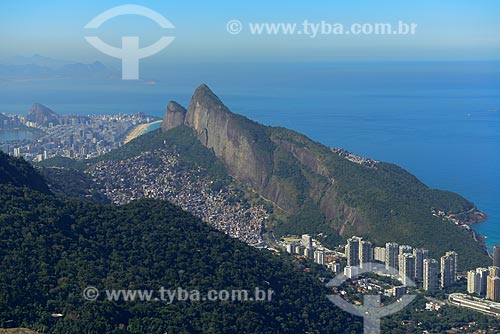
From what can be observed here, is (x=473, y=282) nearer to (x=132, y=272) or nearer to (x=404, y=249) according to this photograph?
(x=404, y=249)

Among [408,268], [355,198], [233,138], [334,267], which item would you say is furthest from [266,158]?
[408,268]

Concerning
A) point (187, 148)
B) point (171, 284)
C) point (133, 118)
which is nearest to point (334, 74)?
point (133, 118)

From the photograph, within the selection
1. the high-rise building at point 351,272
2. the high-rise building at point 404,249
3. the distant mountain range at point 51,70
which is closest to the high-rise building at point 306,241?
the high-rise building at point 351,272

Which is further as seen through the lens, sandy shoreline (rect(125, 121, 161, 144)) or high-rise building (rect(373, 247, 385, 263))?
sandy shoreline (rect(125, 121, 161, 144))

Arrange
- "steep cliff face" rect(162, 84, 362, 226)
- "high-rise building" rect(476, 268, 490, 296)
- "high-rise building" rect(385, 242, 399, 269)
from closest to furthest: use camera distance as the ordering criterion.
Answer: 1. "high-rise building" rect(476, 268, 490, 296)
2. "high-rise building" rect(385, 242, 399, 269)
3. "steep cliff face" rect(162, 84, 362, 226)

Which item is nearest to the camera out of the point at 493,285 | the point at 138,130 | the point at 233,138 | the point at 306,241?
the point at 493,285

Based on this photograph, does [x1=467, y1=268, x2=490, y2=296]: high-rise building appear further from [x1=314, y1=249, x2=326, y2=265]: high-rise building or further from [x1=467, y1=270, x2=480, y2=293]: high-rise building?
[x1=314, y1=249, x2=326, y2=265]: high-rise building

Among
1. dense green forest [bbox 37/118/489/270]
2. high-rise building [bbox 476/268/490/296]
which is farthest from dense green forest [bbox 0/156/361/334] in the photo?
dense green forest [bbox 37/118/489/270]
